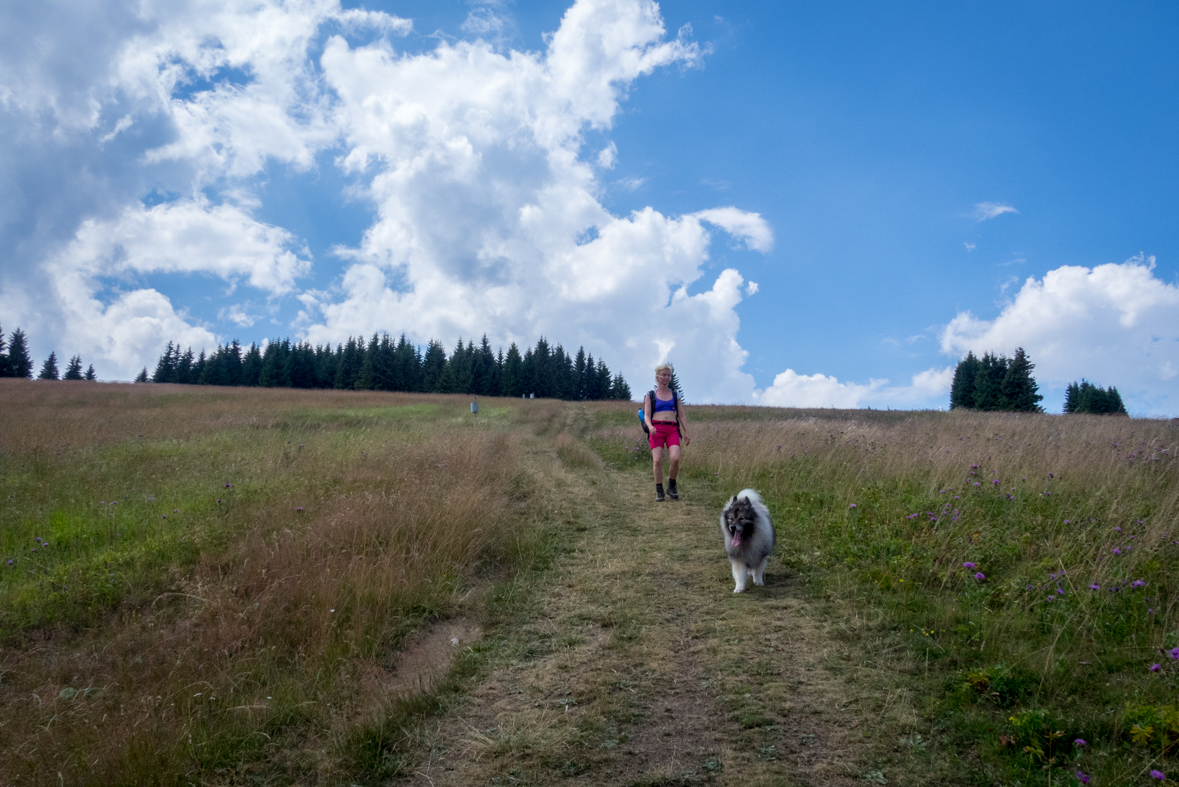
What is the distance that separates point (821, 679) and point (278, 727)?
3525 millimetres

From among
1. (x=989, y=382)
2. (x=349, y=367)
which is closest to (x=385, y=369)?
(x=349, y=367)

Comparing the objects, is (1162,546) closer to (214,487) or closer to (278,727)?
(278,727)

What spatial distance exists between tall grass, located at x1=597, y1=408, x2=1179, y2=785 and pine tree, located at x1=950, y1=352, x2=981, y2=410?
→ 57513 millimetres

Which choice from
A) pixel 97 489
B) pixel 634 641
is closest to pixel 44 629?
pixel 97 489

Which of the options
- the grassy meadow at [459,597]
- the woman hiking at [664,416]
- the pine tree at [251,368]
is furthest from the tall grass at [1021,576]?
the pine tree at [251,368]

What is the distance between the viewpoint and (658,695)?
12.4 feet

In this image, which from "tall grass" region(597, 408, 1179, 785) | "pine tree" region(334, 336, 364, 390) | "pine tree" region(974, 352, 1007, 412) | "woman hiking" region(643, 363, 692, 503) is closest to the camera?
"tall grass" region(597, 408, 1179, 785)

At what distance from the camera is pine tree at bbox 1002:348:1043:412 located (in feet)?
157

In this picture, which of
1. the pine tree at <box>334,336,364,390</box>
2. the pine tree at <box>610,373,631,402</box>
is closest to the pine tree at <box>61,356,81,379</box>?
the pine tree at <box>334,336,364,390</box>

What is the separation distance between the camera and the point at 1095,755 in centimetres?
300

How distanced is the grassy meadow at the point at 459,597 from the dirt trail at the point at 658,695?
123mm

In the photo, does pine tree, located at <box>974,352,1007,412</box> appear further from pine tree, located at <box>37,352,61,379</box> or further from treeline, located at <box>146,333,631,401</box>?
pine tree, located at <box>37,352,61,379</box>

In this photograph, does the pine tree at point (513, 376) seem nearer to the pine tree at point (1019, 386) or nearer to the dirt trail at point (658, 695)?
the pine tree at point (1019, 386)

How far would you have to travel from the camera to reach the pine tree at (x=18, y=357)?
206 ft
